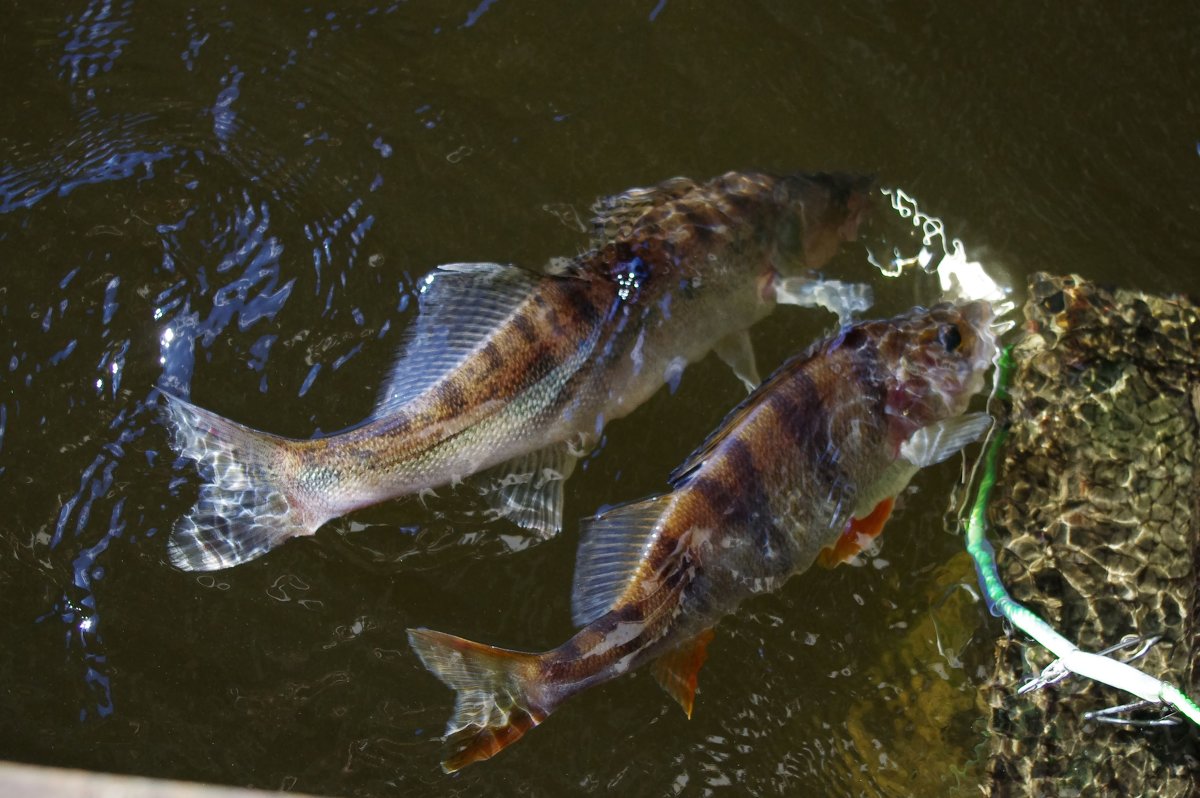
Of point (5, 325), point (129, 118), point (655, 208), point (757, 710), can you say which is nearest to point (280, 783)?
point (757, 710)

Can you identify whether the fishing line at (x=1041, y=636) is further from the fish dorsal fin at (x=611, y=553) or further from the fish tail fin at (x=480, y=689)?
the fish tail fin at (x=480, y=689)

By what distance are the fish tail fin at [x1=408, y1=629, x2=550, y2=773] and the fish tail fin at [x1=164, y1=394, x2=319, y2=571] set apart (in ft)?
2.42

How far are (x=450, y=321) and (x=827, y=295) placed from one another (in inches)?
67.0

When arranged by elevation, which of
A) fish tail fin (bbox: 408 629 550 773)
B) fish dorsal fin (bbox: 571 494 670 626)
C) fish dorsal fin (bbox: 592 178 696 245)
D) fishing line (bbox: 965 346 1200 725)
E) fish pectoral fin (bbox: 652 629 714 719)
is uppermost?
fish dorsal fin (bbox: 592 178 696 245)

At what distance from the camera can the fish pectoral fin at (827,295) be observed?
4.79 m

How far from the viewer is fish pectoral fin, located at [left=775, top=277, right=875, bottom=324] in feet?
15.7

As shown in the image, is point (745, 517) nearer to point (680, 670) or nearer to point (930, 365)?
point (680, 670)

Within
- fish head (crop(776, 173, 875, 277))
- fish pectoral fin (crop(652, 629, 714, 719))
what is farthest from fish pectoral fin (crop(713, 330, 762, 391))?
fish pectoral fin (crop(652, 629, 714, 719))

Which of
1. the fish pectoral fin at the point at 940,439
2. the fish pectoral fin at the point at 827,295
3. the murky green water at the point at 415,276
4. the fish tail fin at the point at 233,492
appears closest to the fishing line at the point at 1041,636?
the murky green water at the point at 415,276

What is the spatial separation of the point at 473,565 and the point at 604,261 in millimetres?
1272

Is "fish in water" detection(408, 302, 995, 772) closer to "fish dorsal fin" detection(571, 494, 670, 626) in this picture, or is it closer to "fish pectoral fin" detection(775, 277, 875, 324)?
"fish dorsal fin" detection(571, 494, 670, 626)

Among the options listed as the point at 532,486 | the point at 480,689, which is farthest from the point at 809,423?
the point at 480,689

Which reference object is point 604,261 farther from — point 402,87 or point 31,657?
point 31,657

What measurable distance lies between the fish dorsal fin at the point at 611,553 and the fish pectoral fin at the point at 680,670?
12.4 inches
